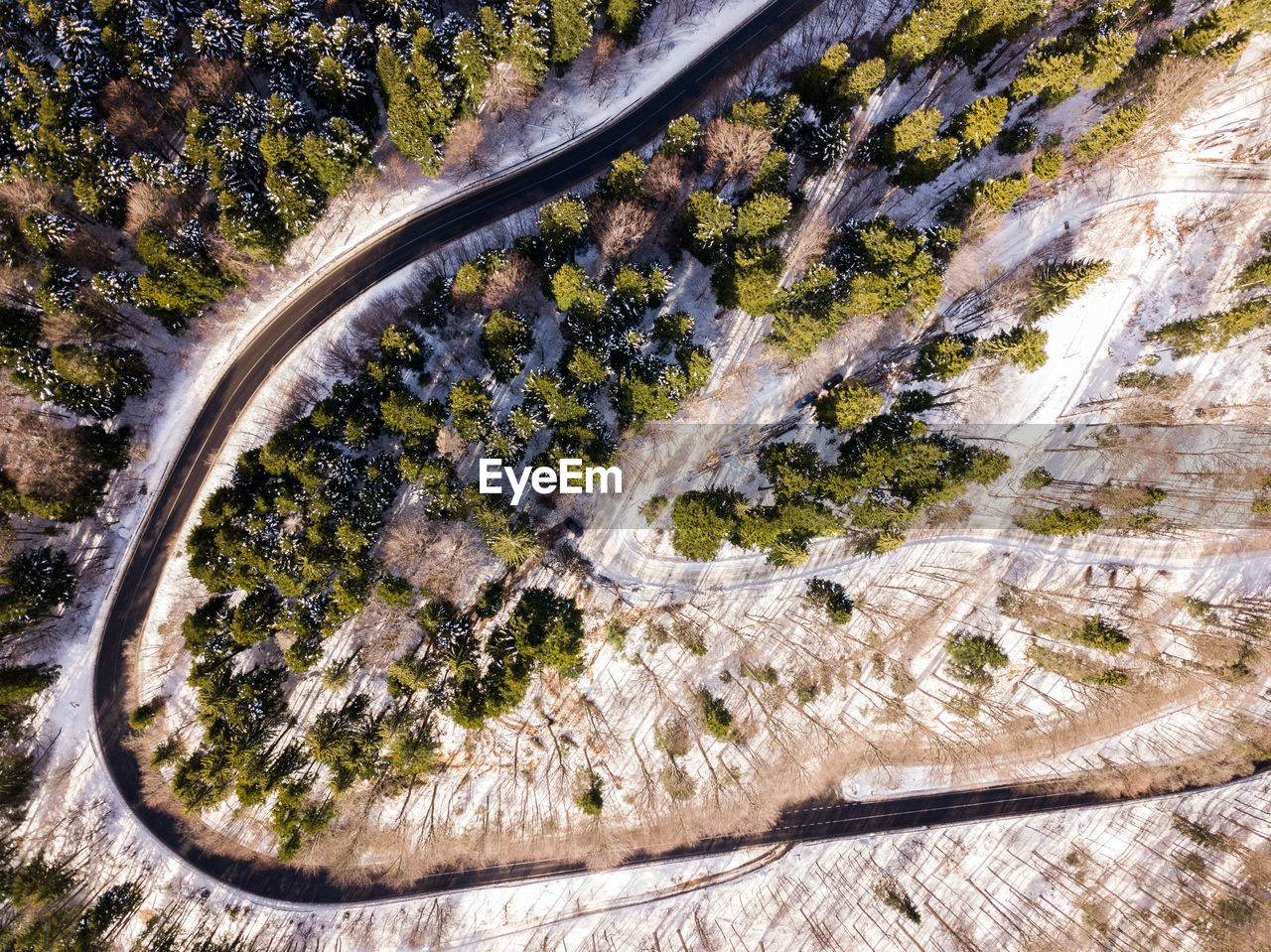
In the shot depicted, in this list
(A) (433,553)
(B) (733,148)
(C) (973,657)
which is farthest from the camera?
(C) (973,657)

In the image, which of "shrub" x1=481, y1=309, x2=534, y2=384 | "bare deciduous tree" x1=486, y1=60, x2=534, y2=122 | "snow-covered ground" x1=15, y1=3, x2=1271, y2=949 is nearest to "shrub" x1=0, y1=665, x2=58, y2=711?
"snow-covered ground" x1=15, y1=3, x2=1271, y2=949

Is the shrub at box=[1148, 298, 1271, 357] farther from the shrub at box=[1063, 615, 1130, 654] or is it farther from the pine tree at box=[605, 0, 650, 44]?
the pine tree at box=[605, 0, 650, 44]

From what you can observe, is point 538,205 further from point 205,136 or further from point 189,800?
point 189,800

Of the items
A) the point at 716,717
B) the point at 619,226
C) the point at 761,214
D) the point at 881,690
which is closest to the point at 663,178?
the point at 619,226

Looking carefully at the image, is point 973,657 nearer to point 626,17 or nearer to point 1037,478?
point 1037,478

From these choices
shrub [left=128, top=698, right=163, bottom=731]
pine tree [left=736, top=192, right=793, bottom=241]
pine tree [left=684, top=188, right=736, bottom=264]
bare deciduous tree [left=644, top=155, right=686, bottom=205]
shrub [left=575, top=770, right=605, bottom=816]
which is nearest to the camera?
pine tree [left=736, top=192, right=793, bottom=241]

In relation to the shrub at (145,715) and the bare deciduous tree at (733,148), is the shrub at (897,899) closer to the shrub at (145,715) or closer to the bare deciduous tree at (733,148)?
the bare deciduous tree at (733,148)

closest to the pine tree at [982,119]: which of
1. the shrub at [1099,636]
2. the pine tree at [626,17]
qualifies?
the pine tree at [626,17]

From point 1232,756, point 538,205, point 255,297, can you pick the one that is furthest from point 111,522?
point 1232,756
